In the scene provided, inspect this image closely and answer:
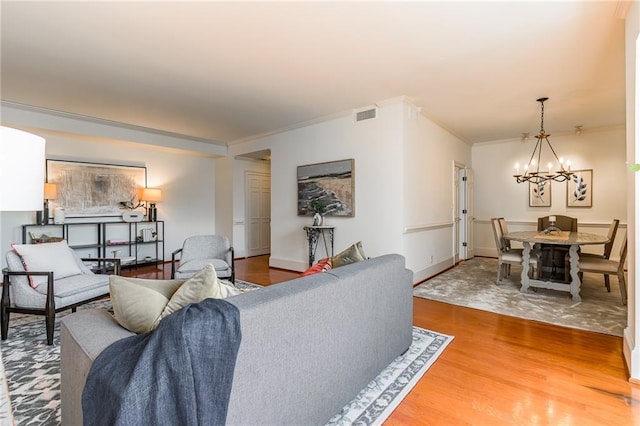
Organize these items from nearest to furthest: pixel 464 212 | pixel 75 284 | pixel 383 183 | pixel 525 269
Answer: pixel 75 284 → pixel 525 269 → pixel 383 183 → pixel 464 212

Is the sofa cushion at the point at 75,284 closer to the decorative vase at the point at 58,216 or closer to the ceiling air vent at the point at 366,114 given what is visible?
the decorative vase at the point at 58,216

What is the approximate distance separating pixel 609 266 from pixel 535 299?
909 mm

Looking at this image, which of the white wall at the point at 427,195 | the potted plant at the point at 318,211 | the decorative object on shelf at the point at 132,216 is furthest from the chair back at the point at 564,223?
the decorative object on shelf at the point at 132,216

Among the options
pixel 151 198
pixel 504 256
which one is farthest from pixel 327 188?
pixel 151 198

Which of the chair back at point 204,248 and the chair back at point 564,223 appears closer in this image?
the chair back at point 204,248

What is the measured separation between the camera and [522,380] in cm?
205

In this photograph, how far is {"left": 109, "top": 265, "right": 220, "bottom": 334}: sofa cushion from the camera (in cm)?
126

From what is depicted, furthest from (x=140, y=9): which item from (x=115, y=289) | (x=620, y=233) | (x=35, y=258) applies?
(x=620, y=233)

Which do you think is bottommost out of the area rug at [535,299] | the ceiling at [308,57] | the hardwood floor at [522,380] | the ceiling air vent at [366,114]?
the hardwood floor at [522,380]

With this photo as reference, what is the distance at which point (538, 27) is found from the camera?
8.22 feet

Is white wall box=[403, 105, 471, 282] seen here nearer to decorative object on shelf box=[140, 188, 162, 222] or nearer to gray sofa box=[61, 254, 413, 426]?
gray sofa box=[61, 254, 413, 426]

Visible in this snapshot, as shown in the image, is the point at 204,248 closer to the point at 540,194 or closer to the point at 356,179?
the point at 356,179

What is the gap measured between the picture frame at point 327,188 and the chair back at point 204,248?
60.5 inches

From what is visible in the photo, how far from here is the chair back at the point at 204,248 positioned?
403cm
